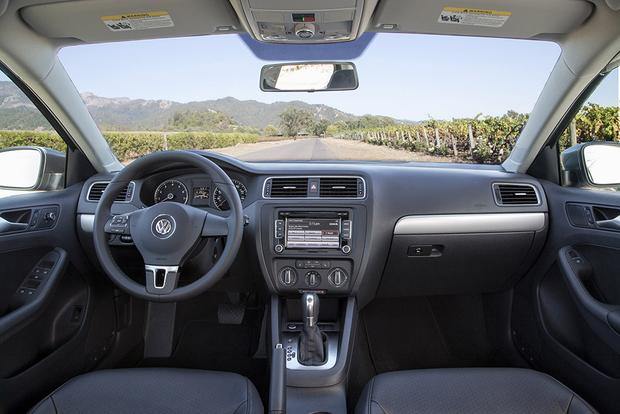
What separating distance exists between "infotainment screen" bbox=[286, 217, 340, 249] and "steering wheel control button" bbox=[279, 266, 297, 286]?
131mm

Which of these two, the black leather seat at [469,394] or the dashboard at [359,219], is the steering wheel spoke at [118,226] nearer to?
the dashboard at [359,219]

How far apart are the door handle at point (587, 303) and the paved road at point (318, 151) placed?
40.0 inches

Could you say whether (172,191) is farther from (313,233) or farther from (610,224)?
(610,224)

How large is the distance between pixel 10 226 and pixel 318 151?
63.9 inches

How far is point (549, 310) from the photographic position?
2.56 metres

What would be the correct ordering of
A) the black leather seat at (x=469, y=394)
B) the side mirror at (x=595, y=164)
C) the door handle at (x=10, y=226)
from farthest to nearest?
the side mirror at (x=595, y=164)
the door handle at (x=10, y=226)
the black leather seat at (x=469, y=394)

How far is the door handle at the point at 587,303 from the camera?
6.75 ft

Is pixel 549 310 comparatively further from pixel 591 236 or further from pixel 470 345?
pixel 470 345

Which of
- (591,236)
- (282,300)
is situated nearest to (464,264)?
(591,236)

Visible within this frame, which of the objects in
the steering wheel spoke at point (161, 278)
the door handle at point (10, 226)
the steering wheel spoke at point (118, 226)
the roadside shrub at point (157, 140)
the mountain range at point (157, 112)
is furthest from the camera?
the roadside shrub at point (157, 140)

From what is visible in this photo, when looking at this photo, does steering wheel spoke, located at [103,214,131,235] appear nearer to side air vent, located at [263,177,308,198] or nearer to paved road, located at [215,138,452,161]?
side air vent, located at [263,177,308,198]

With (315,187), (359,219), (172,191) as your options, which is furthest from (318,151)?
(172,191)

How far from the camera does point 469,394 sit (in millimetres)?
1754

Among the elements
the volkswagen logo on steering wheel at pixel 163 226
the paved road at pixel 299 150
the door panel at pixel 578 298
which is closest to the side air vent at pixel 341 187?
the paved road at pixel 299 150
